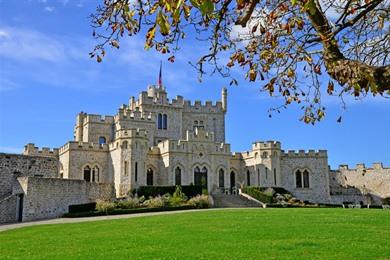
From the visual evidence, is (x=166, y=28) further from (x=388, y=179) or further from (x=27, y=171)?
(x=388, y=179)

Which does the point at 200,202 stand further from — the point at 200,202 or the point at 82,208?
the point at 82,208

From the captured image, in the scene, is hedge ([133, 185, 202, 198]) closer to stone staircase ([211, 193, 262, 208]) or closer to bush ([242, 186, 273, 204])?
stone staircase ([211, 193, 262, 208])

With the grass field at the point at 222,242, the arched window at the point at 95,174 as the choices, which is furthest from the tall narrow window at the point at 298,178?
the grass field at the point at 222,242

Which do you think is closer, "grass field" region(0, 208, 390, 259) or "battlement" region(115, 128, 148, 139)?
"grass field" region(0, 208, 390, 259)

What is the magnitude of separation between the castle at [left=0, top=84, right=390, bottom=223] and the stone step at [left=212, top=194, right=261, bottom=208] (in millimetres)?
2264

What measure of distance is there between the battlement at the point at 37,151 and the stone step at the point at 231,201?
1519 centimetres

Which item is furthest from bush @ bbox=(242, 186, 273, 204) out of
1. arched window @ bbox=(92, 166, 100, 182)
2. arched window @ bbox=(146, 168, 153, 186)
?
arched window @ bbox=(92, 166, 100, 182)

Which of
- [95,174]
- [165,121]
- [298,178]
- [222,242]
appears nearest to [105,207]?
[95,174]

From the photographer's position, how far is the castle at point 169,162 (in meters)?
36.4

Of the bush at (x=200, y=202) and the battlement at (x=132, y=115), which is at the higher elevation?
the battlement at (x=132, y=115)

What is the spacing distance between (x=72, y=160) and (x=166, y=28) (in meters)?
37.1

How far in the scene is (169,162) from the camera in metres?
40.8

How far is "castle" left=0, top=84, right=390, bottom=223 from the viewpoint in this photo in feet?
119

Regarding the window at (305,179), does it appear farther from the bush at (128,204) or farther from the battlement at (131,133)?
the bush at (128,204)
